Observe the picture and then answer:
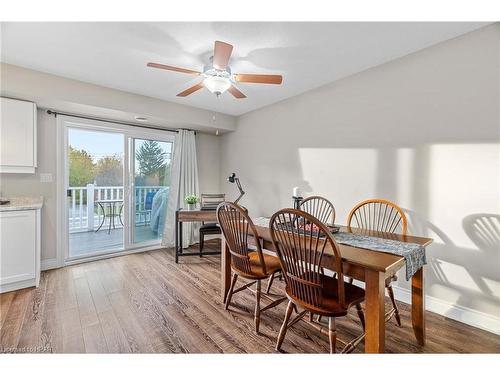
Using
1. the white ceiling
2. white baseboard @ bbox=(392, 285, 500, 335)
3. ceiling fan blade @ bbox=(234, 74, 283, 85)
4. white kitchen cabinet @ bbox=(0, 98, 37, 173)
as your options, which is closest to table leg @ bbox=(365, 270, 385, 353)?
white baseboard @ bbox=(392, 285, 500, 335)

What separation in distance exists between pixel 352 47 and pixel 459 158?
130 centimetres

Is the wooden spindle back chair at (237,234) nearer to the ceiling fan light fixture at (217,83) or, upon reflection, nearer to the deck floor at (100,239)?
the ceiling fan light fixture at (217,83)

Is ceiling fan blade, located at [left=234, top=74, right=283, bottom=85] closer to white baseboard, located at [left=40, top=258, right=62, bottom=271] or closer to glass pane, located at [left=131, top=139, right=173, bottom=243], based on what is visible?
glass pane, located at [left=131, top=139, right=173, bottom=243]

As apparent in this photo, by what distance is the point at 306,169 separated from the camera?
3170 mm

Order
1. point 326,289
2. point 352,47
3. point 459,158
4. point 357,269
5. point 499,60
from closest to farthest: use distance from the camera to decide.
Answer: point 357,269
point 326,289
point 499,60
point 459,158
point 352,47

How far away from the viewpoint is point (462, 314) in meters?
1.95

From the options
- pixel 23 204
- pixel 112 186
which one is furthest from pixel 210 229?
pixel 23 204

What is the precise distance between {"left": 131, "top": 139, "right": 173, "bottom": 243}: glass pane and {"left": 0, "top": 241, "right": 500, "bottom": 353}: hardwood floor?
1.37 metres

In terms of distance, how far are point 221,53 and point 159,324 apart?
7.07 ft

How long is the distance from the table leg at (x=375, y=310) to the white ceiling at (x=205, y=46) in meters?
1.78

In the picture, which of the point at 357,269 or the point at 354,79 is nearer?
the point at 357,269

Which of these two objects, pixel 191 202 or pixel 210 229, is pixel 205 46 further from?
pixel 210 229

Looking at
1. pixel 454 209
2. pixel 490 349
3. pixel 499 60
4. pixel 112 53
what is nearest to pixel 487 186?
pixel 454 209

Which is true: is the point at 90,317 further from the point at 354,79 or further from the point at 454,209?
the point at 354,79
